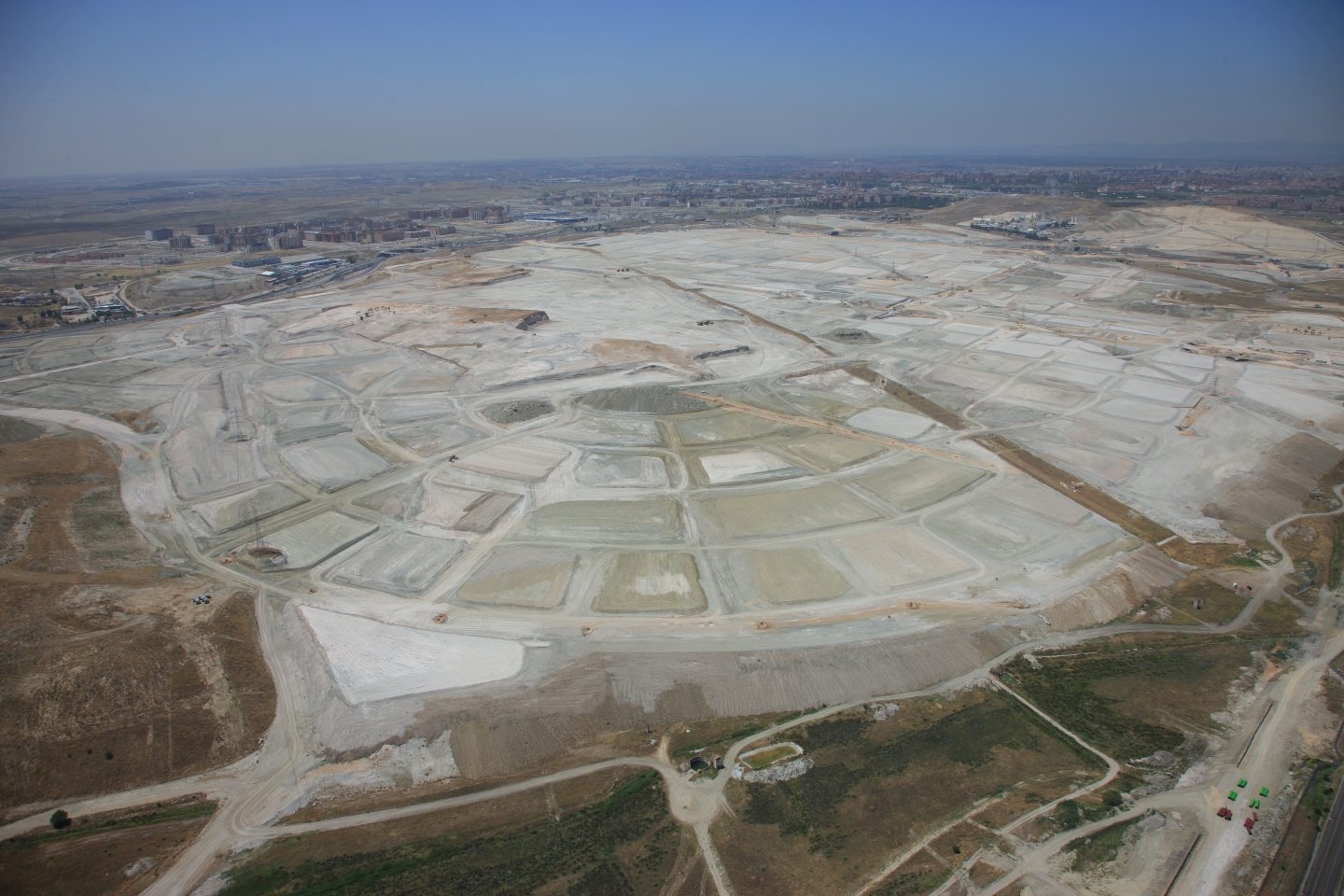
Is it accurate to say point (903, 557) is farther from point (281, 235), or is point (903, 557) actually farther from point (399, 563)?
point (281, 235)

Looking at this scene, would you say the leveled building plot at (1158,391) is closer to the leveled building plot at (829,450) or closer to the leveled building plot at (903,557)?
the leveled building plot at (829,450)

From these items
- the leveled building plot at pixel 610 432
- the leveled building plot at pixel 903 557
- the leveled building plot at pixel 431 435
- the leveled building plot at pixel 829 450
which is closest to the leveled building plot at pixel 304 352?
the leveled building plot at pixel 431 435

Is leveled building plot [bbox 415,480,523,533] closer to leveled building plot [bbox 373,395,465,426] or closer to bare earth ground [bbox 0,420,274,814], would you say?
bare earth ground [bbox 0,420,274,814]

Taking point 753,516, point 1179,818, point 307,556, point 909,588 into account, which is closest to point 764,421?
point 753,516

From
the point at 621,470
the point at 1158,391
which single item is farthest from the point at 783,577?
the point at 1158,391

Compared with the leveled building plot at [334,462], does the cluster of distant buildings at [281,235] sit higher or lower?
higher
